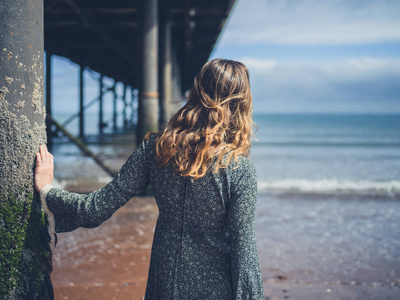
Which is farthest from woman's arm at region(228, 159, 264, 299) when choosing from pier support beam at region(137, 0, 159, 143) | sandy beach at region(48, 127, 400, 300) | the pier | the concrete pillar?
the concrete pillar

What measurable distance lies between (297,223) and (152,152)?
14.1 ft

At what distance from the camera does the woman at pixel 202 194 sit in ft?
5.04

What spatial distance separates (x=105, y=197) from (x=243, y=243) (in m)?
0.57

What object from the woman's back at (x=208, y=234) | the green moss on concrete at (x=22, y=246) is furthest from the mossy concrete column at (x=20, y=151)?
the woman's back at (x=208, y=234)

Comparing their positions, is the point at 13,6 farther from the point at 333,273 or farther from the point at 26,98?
the point at 333,273

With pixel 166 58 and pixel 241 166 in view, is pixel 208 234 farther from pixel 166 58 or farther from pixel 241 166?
pixel 166 58

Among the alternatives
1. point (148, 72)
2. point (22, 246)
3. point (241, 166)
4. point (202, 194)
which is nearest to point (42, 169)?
point (22, 246)

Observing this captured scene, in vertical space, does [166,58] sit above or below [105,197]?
above

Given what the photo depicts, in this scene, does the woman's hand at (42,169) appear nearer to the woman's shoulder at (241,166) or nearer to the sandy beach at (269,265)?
the woman's shoulder at (241,166)

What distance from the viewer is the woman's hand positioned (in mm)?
1681

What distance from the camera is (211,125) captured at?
1567 millimetres

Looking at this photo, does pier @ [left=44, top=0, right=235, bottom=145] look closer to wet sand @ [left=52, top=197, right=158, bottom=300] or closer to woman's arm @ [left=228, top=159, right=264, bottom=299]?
wet sand @ [left=52, top=197, right=158, bottom=300]

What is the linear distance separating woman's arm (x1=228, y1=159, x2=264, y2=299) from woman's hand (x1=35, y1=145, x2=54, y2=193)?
0.79 m

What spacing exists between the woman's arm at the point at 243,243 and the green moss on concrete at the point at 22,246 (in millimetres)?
808
